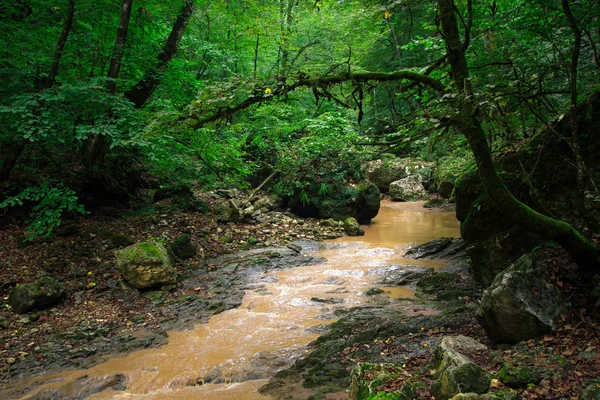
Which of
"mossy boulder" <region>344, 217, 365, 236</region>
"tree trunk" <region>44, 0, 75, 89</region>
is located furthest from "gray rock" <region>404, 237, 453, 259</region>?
"tree trunk" <region>44, 0, 75, 89</region>

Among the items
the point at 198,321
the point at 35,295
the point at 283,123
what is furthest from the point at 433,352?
the point at 283,123

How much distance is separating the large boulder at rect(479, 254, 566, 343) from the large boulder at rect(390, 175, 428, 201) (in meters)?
18.3

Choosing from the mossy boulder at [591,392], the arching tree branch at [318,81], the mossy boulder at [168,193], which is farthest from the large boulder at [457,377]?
the mossy boulder at [168,193]

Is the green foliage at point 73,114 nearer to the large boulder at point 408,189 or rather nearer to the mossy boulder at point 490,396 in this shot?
the mossy boulder at point 490,396

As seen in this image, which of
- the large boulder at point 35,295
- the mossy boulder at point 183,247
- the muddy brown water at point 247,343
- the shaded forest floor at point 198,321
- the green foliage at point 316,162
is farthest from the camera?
the green foliage at point 316,162

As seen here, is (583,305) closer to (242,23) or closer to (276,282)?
(276,282)

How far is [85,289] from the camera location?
24.6ft

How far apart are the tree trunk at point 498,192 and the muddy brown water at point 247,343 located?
352cm

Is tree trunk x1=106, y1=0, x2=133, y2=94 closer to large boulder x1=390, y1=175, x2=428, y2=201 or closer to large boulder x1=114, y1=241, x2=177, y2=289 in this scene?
large boulder x1=114, y1=241, x2=177, y2=289

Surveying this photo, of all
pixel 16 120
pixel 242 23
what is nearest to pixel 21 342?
pixel 16 120

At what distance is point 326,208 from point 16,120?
10.8m


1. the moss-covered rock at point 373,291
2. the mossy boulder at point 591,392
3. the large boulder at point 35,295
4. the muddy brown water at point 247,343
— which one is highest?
the mossy boulder at point 591,392

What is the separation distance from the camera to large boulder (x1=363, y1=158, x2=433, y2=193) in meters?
23.2

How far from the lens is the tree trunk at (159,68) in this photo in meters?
9.40
